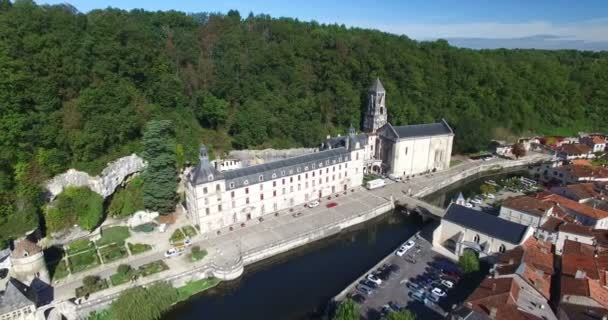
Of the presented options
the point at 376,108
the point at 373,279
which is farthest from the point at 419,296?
the point at 376,108

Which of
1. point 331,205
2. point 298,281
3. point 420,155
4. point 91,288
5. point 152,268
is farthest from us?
point 420,155

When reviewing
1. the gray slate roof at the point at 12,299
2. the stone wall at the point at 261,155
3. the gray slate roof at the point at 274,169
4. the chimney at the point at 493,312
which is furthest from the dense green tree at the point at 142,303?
the stone wall at the point at 261,155

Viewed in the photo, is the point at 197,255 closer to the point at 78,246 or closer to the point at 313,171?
the point at 78,246

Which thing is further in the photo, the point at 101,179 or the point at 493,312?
the point at 101,179

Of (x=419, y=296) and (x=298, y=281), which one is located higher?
(x=419, y=296)

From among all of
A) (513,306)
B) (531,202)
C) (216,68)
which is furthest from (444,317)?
(216,68)

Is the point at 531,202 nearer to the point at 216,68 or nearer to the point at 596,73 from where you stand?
the point at 216,68

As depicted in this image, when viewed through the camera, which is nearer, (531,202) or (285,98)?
(531,202)
